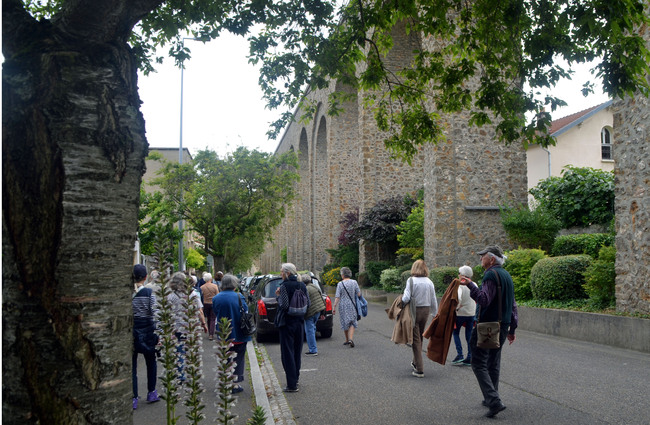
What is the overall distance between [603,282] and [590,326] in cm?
116

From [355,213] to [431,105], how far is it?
11.2 metres

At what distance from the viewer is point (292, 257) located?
5631 centimetres

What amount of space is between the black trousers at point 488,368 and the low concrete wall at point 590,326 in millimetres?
4838

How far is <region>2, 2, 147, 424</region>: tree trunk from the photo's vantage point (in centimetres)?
221

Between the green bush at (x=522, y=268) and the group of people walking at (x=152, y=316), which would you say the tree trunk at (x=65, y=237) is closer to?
the group of people walking at (x=152, y=316)

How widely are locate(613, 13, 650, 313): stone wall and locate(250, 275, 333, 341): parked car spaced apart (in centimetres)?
618

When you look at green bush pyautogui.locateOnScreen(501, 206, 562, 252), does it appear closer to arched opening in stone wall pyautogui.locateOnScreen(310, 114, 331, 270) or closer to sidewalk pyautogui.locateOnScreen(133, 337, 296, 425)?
sidewalk pyautogui.locateOnScreen(133, 337, 296, 425)

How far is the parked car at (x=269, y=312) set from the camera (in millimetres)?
13000

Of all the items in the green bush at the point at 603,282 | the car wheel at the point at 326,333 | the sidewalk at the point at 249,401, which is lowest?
the car wheel at the point at 326,333

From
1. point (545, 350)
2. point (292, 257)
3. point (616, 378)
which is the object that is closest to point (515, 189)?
point (545, 350)

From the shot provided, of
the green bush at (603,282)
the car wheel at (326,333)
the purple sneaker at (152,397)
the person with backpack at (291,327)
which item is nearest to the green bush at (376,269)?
the car wheel at (326,333)

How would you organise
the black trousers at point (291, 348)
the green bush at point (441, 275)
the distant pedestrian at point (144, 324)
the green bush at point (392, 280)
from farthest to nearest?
1. the green bush at point (392, 280)
2. the green bush at point (441, 275)
3. the black trousers at point (291, 348)
4. the distant pedestrian at point (144, 324)

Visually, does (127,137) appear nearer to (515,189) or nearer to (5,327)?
(5,327)

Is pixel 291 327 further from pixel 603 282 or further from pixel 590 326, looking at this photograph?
pixel 603 282
